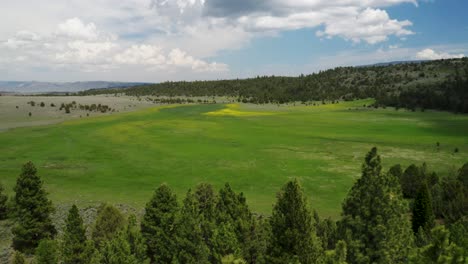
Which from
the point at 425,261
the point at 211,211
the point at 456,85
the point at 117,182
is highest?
the point at 456,85

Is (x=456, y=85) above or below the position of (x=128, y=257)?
above

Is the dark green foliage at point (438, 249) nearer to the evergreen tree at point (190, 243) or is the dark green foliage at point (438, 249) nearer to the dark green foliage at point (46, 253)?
the evergreen tree at point (190, 243)

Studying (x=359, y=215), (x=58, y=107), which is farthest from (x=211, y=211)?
(x=58, y=107)

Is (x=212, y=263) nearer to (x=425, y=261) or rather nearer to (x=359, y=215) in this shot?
(x=359, y=215)

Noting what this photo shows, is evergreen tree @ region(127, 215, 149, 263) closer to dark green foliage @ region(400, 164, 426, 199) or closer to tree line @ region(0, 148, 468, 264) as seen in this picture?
tree line @ region(0, 148, 468, 264)

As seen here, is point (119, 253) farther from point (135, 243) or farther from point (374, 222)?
point (374, 222)

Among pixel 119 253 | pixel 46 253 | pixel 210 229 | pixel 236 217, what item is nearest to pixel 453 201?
pixel 236 217

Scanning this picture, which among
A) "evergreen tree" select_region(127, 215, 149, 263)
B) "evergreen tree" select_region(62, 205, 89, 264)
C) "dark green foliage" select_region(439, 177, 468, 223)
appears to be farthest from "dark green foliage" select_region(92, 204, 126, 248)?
"dark green foliage" select_region(439, 177, 468, 223)
